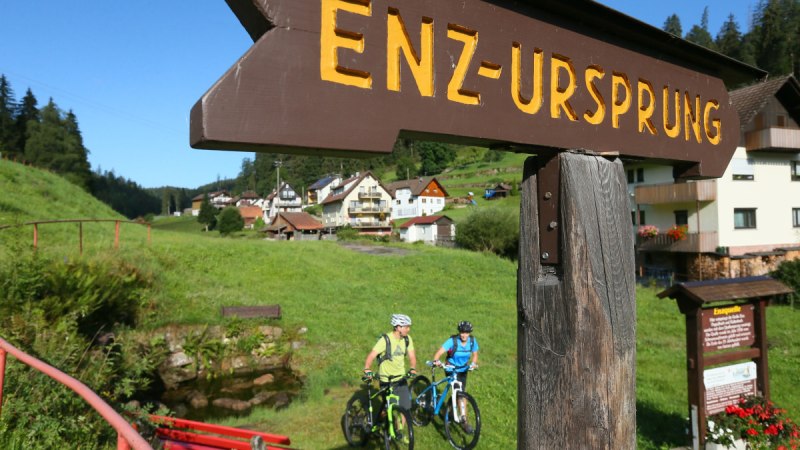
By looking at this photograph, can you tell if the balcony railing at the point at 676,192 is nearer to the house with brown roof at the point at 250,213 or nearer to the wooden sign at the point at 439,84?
the wooden sign at the point at 439,84

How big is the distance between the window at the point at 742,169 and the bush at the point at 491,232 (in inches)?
478

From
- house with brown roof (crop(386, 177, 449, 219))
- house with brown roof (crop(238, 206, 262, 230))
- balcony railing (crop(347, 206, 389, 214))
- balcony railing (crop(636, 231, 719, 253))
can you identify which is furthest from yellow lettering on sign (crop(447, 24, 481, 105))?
house with brown roof (crop(238, 206, 262, 230))

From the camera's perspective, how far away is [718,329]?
21.8 feet

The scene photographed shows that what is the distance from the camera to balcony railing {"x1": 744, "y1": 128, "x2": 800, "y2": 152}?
23172mm

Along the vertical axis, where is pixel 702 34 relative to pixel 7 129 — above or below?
above

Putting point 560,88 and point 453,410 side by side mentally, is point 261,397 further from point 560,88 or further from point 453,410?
point 560,88

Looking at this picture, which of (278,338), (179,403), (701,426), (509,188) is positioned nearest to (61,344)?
(179,403)

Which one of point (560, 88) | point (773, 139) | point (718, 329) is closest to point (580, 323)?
point (560, 88)

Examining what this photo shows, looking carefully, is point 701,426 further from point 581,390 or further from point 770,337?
point 770,337

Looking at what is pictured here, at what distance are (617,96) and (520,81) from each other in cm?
58

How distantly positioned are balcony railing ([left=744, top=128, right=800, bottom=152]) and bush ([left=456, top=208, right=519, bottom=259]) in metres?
13.2

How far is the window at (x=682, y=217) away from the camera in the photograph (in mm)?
25547

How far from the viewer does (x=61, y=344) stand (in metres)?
6.53

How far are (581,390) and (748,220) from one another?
94.4 ft
